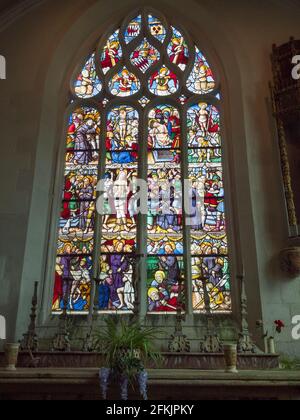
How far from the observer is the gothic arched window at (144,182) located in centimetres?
630

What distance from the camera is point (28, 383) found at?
3.61m

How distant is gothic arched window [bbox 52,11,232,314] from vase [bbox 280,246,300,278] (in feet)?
2.80

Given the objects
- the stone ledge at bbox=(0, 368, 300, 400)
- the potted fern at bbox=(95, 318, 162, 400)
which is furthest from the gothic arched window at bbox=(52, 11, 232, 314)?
the stone ledge at bbox=(0, 368, 300, 400)

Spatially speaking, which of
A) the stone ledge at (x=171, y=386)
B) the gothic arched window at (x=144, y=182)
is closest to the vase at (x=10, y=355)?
the stone ledge at (x=171, y=386)

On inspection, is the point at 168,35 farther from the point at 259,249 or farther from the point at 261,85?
the point at 259,249

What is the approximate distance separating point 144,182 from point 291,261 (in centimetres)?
251

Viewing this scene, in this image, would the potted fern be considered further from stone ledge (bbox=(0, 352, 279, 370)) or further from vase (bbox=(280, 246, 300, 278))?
vase (bbox=(280, 246, 300, 278))

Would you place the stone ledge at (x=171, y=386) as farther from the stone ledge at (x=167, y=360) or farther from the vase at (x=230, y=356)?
the stone ledge at (x=167, y=360)

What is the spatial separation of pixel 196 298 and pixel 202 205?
1.42 meters

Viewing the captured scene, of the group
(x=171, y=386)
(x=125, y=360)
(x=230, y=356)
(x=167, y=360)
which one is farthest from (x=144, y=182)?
(x=171, y=386)

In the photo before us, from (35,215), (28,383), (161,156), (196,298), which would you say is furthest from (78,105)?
(28,383)

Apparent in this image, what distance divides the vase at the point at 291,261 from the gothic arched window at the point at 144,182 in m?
0.85

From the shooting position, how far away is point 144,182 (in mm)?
6984

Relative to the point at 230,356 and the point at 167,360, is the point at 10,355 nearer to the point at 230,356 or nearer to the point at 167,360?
the point at 167,360
